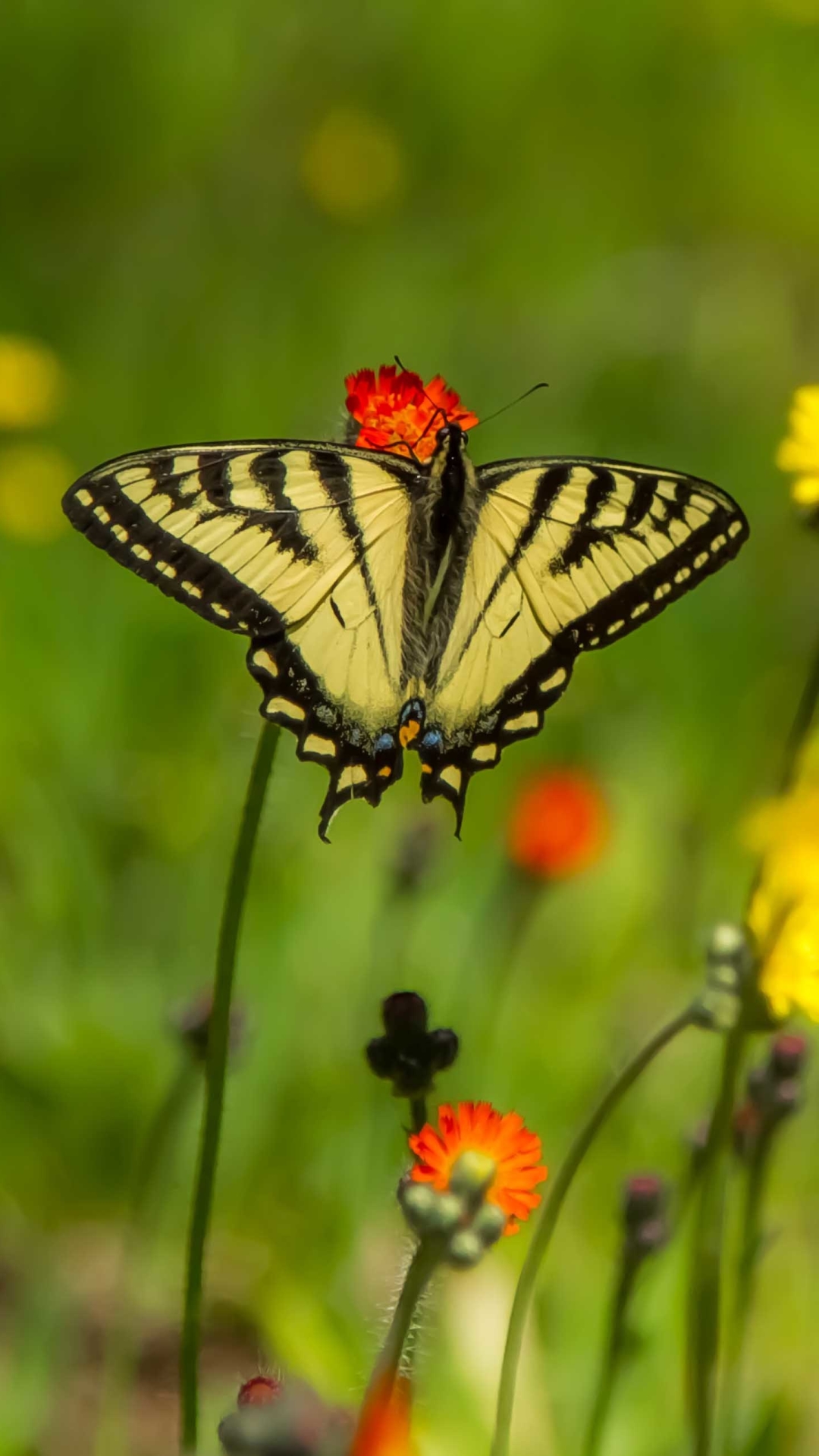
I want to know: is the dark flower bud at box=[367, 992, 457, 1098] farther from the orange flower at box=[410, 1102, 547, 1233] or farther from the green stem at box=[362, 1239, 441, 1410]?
the green stem at box=[362, 1239, 441, 1410]

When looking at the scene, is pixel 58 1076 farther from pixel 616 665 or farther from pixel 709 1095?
pixel 616 665

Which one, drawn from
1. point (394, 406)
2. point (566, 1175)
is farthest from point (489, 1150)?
point (394, 406)

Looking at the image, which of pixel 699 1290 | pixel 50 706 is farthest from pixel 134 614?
pixel 699 1290

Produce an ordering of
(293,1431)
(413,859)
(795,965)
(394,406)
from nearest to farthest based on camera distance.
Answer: (293,1431)
(795,965)
(394,406)
(413,859)

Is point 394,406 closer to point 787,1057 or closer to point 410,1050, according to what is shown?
point 410,1050

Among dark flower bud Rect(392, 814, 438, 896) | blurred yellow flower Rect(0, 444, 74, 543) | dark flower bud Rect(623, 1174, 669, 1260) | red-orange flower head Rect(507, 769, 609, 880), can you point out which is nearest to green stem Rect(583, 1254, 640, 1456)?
dark flower bud Rect(623, 1174, 669, 1260)

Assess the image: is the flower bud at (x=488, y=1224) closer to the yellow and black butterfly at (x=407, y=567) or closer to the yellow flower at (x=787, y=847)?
the yellow flower at (x=787, y=847)
